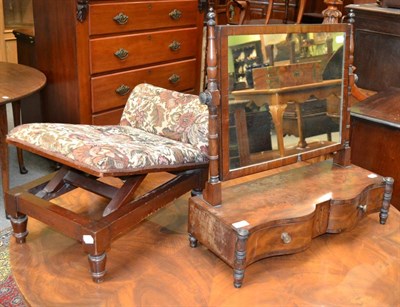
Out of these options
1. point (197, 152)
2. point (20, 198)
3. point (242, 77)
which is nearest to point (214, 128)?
point (242, 77)

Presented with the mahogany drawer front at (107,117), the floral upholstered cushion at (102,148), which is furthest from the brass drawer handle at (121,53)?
the floral upholstered cushion at (102,148)

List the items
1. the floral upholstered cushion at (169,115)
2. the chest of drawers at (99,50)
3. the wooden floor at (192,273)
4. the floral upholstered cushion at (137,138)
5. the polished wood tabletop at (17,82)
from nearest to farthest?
the wooden floor at (192,273)
the floral upholstered cushion at (137,138)
the floral upholstered cushion at (169,115)
the polished wood tabletop at (17,82)
the chest of drawers at (99,50)

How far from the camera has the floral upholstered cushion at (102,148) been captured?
1.21 meters

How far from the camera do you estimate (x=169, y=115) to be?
159 cm

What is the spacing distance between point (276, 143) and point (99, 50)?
4.40 ft

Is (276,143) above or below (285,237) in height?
above

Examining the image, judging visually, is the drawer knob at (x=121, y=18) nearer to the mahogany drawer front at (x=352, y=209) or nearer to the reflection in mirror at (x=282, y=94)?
the reflection in mirror at (x=282, y=94)

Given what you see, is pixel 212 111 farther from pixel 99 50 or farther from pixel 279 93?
pixel 99 50

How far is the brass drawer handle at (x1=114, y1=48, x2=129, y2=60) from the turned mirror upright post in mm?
1302

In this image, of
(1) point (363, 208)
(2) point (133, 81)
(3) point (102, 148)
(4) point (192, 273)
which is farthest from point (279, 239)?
(2) point (133, 81)

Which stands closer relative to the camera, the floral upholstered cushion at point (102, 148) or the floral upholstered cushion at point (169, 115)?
the floral upholstered cushion at point (102, 148)

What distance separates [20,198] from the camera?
1268 millimetres

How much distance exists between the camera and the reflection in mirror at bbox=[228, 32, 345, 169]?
1.24 metres

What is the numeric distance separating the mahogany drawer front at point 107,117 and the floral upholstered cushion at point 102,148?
40.0 inches
